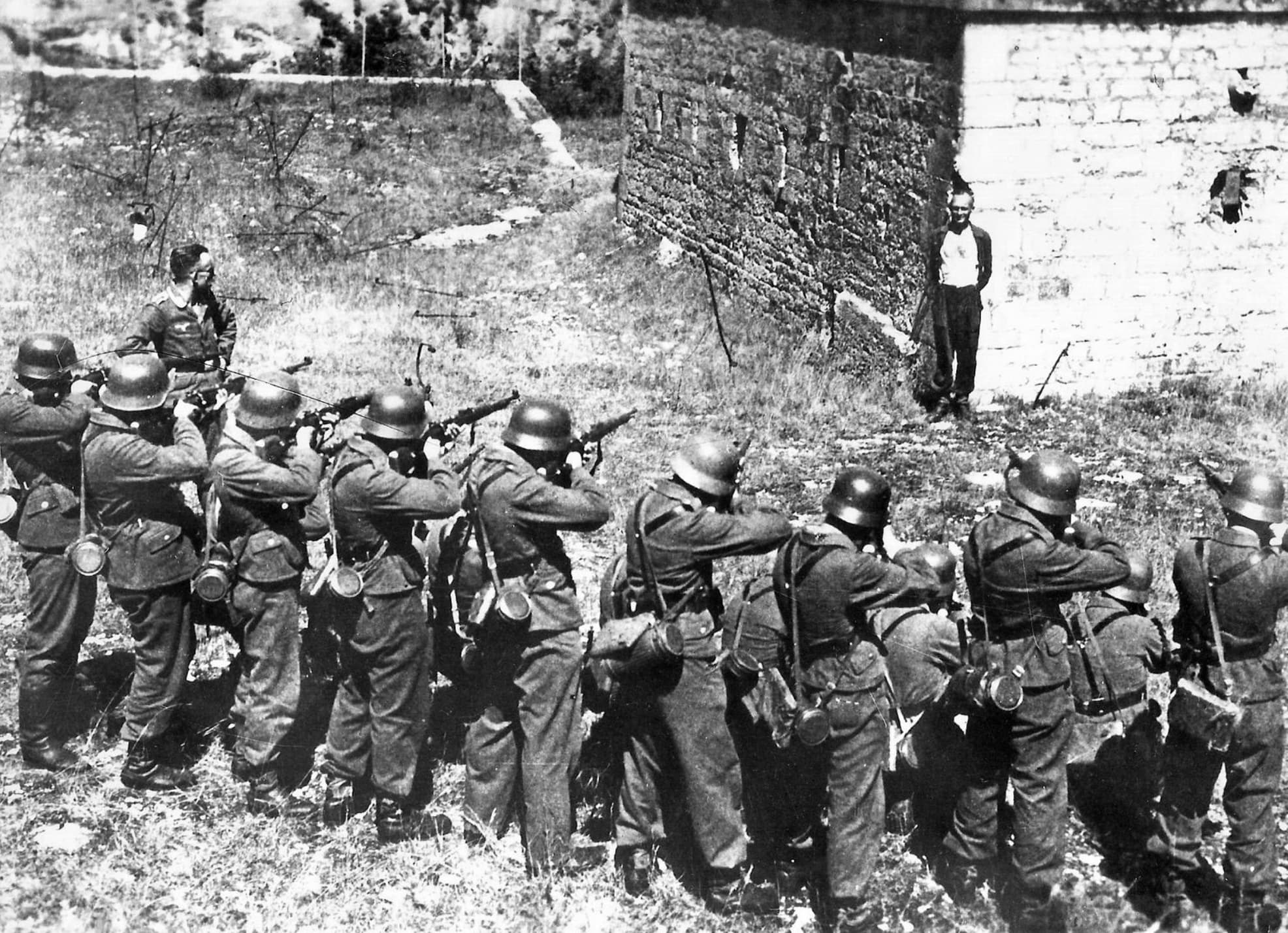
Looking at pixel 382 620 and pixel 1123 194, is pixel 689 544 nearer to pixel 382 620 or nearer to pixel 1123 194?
pixel 382 620

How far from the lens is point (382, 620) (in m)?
6.11

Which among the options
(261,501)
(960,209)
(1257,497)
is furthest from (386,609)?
(960,209)

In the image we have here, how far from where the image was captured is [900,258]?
12.5 metres

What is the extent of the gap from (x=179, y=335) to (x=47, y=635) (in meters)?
3.46

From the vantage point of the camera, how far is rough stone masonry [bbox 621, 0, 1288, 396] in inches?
454

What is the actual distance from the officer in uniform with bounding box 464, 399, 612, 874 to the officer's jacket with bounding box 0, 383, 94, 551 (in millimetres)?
1929

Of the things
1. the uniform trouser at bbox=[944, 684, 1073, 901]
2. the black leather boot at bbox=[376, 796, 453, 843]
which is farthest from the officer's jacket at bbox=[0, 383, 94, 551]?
the uniform trouser at bbox=[944, 684, 1073, 901]

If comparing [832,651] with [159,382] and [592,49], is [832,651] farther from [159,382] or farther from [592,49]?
[592,49]

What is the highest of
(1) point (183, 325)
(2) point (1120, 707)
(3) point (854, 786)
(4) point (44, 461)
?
(1) point (183, 325)

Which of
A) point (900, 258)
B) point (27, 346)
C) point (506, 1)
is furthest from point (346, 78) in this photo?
point (27, 346)

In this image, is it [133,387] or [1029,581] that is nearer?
[1029,581]

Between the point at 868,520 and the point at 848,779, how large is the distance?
3.31 feet

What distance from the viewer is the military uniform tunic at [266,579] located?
627cm

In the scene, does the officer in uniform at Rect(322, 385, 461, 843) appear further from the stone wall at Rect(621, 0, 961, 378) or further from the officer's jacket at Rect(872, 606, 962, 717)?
the stone wall at Rect(621, 0, 961, 378)
